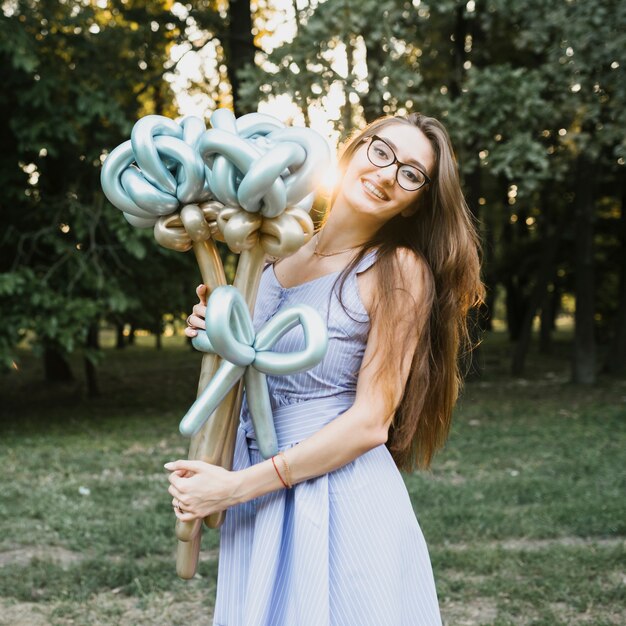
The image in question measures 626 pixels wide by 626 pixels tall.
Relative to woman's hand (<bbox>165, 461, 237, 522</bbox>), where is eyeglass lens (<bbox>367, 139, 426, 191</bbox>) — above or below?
above

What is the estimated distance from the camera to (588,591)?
418 centimetres

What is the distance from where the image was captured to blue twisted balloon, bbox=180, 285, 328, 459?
1.70m

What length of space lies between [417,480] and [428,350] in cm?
468

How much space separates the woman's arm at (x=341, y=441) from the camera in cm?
179

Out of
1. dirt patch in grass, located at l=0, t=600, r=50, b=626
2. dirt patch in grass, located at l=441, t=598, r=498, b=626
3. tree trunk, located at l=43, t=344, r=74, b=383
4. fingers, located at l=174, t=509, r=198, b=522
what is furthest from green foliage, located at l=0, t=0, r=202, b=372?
fingers, located at l=174, t=509, r=198, b=522

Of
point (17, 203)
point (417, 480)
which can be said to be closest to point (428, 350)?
point (417, 480)

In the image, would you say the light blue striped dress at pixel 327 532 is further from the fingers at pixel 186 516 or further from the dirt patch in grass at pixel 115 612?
the dirt patch in grass at pixel 115 612

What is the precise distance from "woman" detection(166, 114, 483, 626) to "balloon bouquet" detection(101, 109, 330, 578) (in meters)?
0.10

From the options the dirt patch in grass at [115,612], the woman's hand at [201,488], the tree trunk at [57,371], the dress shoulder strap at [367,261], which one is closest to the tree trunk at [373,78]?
the dirt patch in grass at [115,612]

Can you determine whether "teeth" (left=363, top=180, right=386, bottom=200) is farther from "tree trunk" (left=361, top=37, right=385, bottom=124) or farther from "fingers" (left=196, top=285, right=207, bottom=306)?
"tree trunk" (left=361, top=37, right=385, bottom=124)

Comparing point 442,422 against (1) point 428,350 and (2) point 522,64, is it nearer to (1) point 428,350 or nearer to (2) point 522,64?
(1) point 428,350

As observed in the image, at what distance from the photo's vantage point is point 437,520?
539 centimetres

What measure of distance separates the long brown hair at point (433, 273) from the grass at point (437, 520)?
990 mm

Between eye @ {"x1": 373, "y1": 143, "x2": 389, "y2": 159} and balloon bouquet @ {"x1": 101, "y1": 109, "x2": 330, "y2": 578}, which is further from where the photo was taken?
eye @ {"x1": 373, "y1": 143, "x2": 389, "y2": 159}
